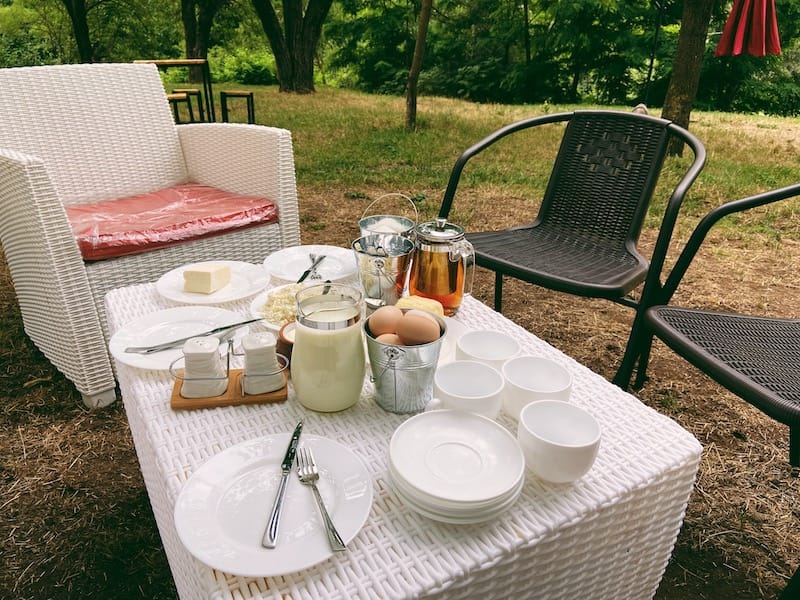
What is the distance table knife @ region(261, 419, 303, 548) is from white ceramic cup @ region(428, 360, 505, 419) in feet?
0.75

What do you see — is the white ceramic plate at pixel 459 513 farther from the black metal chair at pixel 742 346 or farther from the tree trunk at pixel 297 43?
the tree trunk at pixel 297 43

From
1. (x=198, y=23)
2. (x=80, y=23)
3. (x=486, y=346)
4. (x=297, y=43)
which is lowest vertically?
(x=486, y=346)

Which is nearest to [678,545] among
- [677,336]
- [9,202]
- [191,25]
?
[677,336]

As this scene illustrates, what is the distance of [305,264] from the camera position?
4.75ft

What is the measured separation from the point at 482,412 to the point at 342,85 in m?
20.7

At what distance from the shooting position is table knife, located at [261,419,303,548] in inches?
26.4

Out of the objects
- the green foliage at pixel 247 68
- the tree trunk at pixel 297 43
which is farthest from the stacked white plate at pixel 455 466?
the green foliage at pixel 247 68

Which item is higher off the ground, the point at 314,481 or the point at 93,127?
the point at 93,127

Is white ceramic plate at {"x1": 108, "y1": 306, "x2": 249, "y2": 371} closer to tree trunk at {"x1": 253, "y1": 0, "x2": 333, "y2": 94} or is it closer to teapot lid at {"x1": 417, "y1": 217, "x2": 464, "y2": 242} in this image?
teapot lid at {"x1": 417, "y1": 217, "x2": 464, "y2": 242}

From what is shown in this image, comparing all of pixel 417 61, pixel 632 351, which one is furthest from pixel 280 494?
pixel 417 61

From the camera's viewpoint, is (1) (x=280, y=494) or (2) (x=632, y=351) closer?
(1) (x=280, y=494)

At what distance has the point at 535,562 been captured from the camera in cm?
74

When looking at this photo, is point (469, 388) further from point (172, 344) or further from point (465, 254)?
point (172, 344)

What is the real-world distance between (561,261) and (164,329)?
1191 mm
